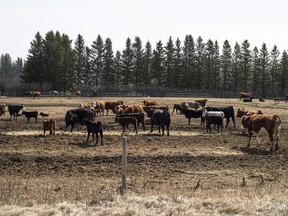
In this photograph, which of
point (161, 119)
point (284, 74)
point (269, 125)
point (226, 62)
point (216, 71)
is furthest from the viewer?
point (226, 62)

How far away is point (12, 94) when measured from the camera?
238ft

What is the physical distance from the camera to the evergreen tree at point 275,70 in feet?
310

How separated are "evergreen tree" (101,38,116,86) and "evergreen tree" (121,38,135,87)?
2.53 metres

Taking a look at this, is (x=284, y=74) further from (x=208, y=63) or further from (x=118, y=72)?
(x=118, y=72)

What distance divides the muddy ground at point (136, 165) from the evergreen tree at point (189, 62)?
71.6 m

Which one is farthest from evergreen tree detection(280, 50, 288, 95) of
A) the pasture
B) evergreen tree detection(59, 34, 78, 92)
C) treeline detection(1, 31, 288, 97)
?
the pasture

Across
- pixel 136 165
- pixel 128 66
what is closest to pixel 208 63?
pixel 128 66

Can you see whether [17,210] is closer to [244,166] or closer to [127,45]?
[244,166]

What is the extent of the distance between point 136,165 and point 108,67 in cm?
7999

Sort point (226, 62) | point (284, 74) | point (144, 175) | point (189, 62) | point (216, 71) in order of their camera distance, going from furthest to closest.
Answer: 1. point (226, 62)
2. point (216, 71)
3. point (189, 62)
4. point (284, 74)
5. point (144, 175)

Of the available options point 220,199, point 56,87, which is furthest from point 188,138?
point 56,87

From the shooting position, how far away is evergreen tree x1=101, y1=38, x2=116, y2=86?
93.8 metres

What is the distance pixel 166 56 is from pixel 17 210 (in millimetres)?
88784

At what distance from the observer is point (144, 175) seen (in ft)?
45.3
